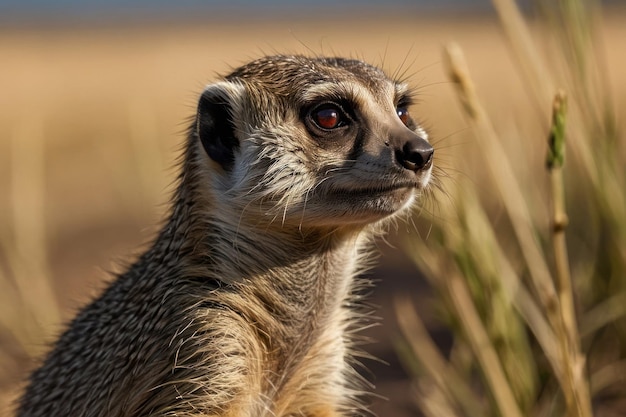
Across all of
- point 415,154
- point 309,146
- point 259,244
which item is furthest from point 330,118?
point 259,244

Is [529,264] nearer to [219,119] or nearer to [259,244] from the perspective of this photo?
[259,244]

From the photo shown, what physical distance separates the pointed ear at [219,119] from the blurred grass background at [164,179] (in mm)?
502

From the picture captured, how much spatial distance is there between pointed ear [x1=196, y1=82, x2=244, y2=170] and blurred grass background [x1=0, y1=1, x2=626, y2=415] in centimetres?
50

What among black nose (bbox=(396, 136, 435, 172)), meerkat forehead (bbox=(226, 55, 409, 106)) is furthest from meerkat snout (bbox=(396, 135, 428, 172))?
meerkat forehead (bbox=(226, 55, 409, 106))

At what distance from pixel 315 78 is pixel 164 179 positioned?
5.28 m

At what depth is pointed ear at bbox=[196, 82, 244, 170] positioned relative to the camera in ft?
11.0

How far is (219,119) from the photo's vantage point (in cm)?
339

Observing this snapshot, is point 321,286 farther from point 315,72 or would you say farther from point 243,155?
point 315,72

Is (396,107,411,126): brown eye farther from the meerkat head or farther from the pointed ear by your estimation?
the pointed ear

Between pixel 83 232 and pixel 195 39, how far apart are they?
948 inches

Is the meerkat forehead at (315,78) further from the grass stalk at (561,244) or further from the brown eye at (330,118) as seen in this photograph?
the grass stalk at (561,244)

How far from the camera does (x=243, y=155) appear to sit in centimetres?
335

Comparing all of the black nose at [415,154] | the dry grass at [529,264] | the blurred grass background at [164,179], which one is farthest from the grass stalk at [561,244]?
the blurred grass background at [164,179]

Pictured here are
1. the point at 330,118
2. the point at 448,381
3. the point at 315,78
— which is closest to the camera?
the point at 330,118
